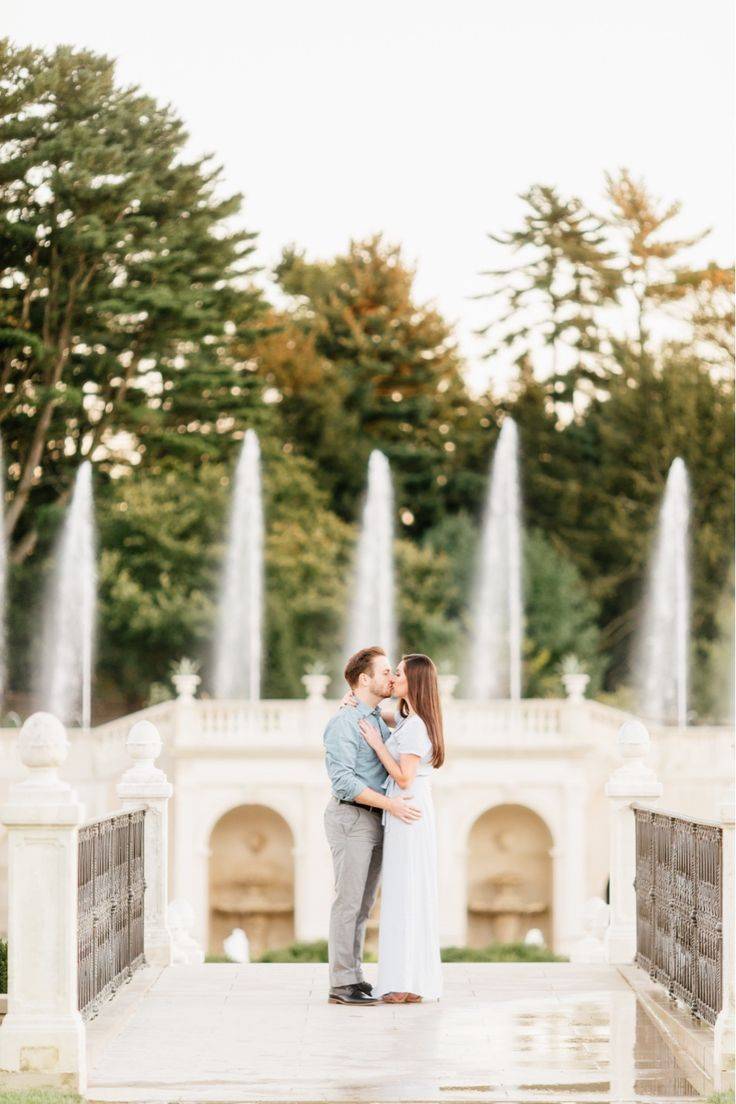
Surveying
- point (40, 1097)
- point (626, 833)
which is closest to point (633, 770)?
point (626, 833)

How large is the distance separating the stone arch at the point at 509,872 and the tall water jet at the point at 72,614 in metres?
10.4

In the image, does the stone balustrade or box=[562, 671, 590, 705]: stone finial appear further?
box=[562, 671, 590, 705]: stone finial

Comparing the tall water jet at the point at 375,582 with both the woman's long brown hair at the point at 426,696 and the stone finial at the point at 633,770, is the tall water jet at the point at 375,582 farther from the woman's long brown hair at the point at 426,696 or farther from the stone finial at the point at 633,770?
the woman's long brown hair at the point at 426,696

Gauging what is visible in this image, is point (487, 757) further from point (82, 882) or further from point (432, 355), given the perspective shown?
point (82, 882)

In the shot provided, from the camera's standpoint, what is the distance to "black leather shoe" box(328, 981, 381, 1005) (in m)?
10.7

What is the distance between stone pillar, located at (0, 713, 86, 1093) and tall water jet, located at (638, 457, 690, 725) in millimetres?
40065

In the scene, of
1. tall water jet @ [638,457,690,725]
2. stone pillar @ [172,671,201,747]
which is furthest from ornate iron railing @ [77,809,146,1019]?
tall water jet @ [638,457,690,725]

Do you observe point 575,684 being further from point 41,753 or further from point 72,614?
point 41,753

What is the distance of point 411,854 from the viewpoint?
1072 centimetres

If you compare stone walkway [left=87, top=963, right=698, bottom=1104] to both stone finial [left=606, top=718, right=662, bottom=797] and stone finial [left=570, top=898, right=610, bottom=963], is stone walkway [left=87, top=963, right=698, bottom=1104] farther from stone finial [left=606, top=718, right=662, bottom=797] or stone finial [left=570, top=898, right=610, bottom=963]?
stone finial [left=570, top=898, right=610, bottom=963]

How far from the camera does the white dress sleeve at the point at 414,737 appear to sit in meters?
10.6

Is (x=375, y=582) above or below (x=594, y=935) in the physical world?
above

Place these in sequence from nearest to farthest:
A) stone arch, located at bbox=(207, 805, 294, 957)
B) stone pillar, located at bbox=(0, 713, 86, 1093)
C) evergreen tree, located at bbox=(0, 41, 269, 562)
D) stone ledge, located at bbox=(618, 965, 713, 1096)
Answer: stone pillar, located at bbox=(0, 713, 86, 1093) → stone ledge, located at bbox=(618, 965, 713, 1096) → stone arch, located at bbox=(207, 805, 294, 957) → evergreen tree, located at bbox=(0, 41, 269, 562)

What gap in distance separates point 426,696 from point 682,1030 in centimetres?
224
